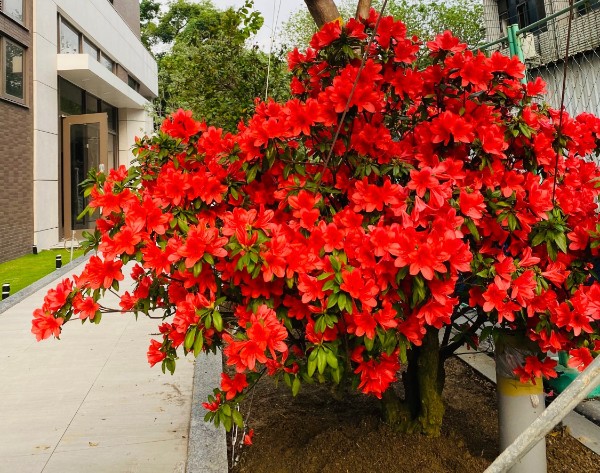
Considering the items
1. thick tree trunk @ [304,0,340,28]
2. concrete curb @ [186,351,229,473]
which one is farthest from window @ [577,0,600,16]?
concrete curb @ [186,351,229,473]

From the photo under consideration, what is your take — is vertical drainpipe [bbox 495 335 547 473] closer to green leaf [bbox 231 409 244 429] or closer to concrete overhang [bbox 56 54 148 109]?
green leaf [bbox 231 409 244 429]

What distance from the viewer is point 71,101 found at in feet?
51.1

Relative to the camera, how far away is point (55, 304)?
2.19 m

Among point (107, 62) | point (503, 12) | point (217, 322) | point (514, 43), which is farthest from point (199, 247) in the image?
point (503, 12)

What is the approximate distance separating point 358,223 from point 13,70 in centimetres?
1239

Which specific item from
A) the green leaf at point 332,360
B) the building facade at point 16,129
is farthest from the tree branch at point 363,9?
the building facade at point 16,129

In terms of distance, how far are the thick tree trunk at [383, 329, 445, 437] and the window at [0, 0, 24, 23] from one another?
12.1m

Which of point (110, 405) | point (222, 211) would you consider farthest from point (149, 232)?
point (110, 405)

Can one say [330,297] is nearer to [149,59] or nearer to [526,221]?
[526,221]

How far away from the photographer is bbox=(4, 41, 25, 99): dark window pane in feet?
37.6

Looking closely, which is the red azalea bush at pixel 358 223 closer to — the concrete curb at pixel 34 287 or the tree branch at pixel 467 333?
the tree branch at pixel 467 333

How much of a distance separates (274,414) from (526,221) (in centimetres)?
222

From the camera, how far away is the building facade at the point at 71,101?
12716mm

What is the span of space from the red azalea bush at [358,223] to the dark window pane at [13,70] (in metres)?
11.0
